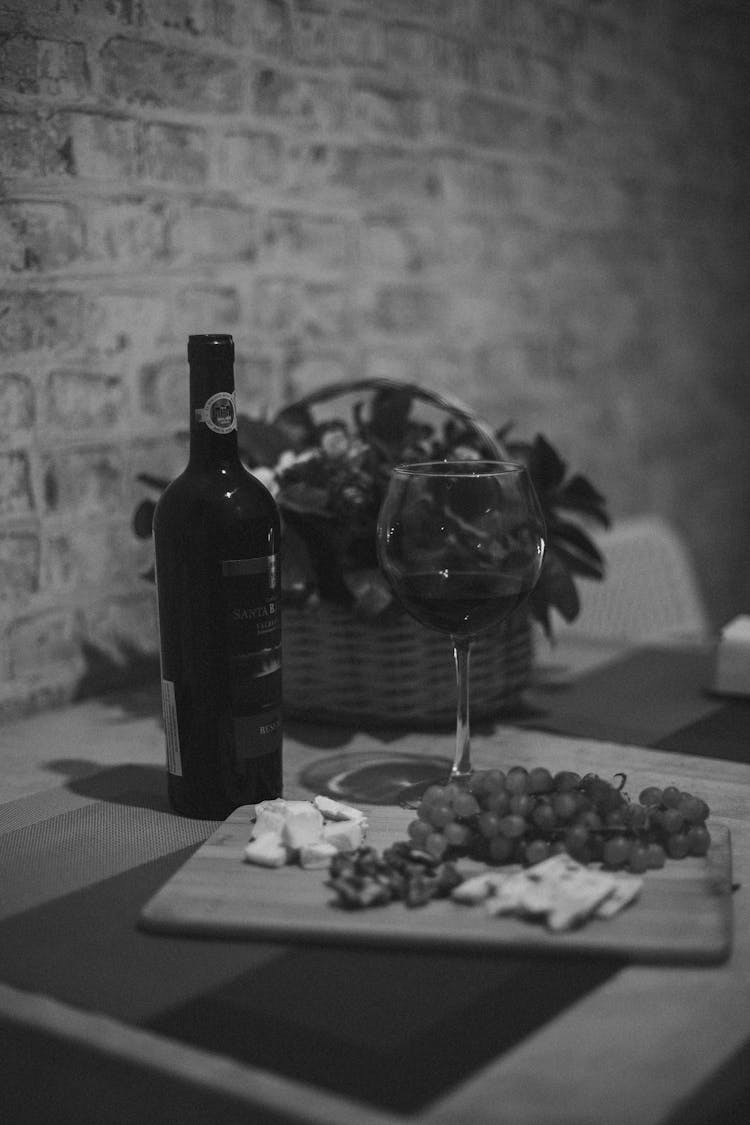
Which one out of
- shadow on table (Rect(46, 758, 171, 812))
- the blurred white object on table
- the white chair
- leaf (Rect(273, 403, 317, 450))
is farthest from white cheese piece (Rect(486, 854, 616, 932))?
the white chair

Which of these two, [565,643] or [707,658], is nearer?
[707,658]

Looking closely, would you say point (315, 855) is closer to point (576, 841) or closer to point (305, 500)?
point (576, 841)

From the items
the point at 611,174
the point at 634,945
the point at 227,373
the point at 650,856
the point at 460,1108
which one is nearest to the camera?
the point at 460,1108

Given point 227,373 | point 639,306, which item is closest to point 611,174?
point 639,306

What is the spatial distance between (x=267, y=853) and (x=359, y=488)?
0.53m

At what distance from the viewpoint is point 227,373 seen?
1.03 metres

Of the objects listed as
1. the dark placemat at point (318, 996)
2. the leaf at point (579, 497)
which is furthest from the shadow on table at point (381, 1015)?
the leaf at point (579, 497)

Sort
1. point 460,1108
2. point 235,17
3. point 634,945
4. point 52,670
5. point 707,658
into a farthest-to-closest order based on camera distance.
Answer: point 235,17 → point 707,658 → point 52,670 → point 634,945 → point 460,1108

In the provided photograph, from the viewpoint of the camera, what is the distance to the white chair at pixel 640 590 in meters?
2.26

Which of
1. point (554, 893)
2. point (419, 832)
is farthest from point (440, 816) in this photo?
point (554, 893)

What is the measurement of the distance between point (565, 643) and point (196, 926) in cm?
103

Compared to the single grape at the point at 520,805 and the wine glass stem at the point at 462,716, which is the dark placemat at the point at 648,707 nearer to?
the wine glass stem at the point at 462,716

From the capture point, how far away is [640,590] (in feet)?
7.64

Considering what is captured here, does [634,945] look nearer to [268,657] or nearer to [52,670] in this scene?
[268,657]
